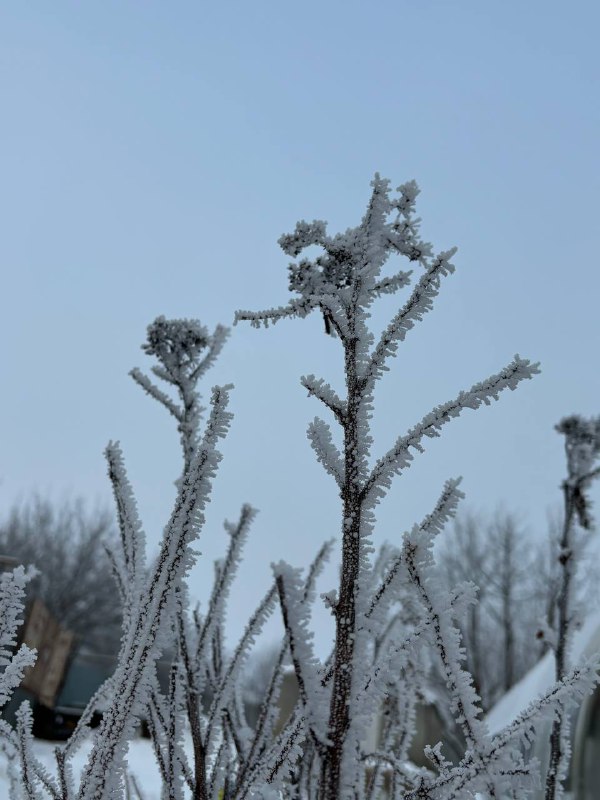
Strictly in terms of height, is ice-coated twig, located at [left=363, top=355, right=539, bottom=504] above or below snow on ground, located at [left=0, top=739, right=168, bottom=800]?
above

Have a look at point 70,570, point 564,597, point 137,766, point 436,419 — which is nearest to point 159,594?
point 436,419

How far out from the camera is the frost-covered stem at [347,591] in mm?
1007

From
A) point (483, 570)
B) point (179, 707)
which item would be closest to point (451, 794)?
point (179, 707)

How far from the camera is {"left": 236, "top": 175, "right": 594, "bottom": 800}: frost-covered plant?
1.00m

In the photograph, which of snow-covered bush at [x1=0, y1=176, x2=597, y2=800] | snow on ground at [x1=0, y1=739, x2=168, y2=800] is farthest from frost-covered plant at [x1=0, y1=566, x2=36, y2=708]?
snow on ground at [x1=0, y1=739, x2=168, y2=800]

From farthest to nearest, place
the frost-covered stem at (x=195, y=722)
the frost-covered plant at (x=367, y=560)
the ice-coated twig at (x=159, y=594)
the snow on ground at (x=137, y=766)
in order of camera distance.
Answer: the snow on ground at (x=137, y=766)
the frost-covered stem at (x=195, y=722)
the ice-coated twig at (x=159, y=594)
the frost-covered plant at (x=367, y=560)

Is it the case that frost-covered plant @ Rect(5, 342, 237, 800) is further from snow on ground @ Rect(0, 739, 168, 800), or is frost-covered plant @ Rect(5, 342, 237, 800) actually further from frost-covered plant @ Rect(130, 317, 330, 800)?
snow on ground @ Rect(0, 739, 168, 800)

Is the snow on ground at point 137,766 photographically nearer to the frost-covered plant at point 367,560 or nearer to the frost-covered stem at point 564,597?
the frost-covered stem at point 564,597

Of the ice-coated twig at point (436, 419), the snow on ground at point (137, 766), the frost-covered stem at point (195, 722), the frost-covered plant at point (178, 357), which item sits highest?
the frost-covered plant at point (178, 357)

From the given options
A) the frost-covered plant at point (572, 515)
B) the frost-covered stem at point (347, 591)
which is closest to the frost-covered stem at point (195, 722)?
the frost-covered stem at point (347, 591)

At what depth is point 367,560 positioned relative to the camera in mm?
1116

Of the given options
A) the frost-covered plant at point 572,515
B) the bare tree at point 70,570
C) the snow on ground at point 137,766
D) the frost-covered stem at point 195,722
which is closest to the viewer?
the frost-covered stem at point 195,722

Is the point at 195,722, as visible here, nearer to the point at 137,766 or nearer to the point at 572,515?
the point at 572,515

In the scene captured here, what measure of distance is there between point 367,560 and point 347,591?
6cm
